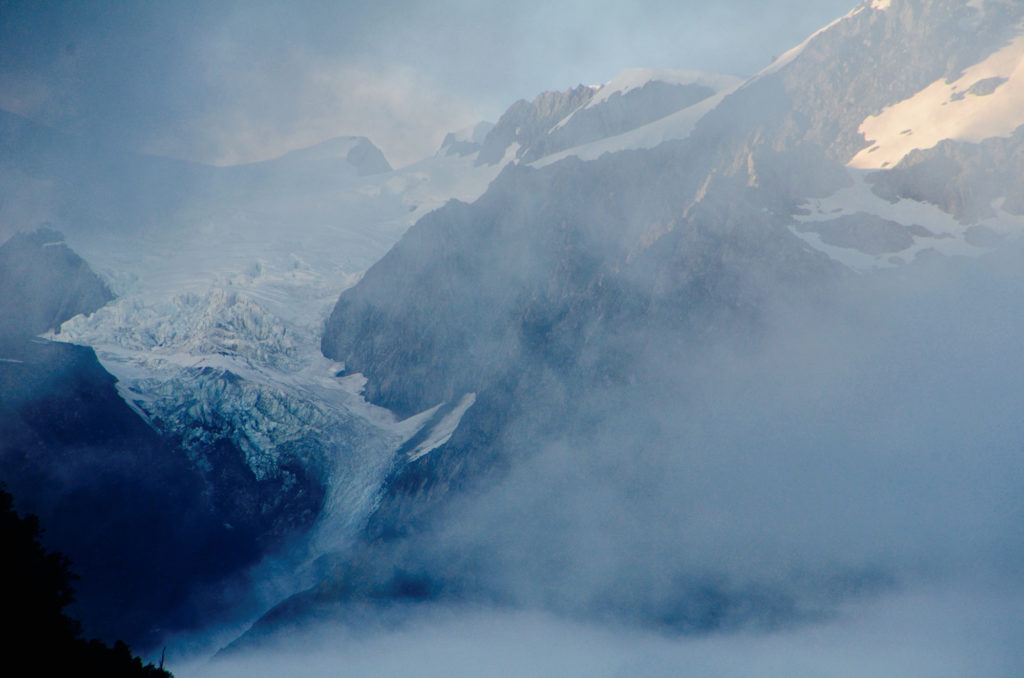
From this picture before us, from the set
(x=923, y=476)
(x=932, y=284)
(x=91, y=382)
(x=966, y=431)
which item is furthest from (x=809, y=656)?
(x=91, y=382)

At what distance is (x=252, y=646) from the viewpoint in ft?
636

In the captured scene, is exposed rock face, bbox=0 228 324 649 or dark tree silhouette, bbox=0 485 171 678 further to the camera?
exposed rock face, bbox=0 228 324 649

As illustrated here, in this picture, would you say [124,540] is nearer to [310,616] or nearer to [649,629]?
[310,616]

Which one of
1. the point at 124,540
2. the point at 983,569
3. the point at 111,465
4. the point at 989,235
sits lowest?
the point at 983,569

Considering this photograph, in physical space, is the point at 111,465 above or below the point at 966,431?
above

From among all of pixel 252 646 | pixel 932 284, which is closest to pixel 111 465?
pixel 252 646

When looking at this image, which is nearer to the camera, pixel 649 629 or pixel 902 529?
pixel 902 529

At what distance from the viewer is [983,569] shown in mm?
160500

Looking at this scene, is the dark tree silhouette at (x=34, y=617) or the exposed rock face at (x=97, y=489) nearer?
the dark tree silhouette at (x=34, y=617)

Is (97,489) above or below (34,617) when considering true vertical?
below

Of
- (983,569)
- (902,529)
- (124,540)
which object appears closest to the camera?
(983,569)

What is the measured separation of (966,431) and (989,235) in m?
58.6

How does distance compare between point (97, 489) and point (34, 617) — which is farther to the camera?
point (97, 489)

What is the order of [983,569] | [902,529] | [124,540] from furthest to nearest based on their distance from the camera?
1. [124,540]
2. [902,529]
3. [983,569]
